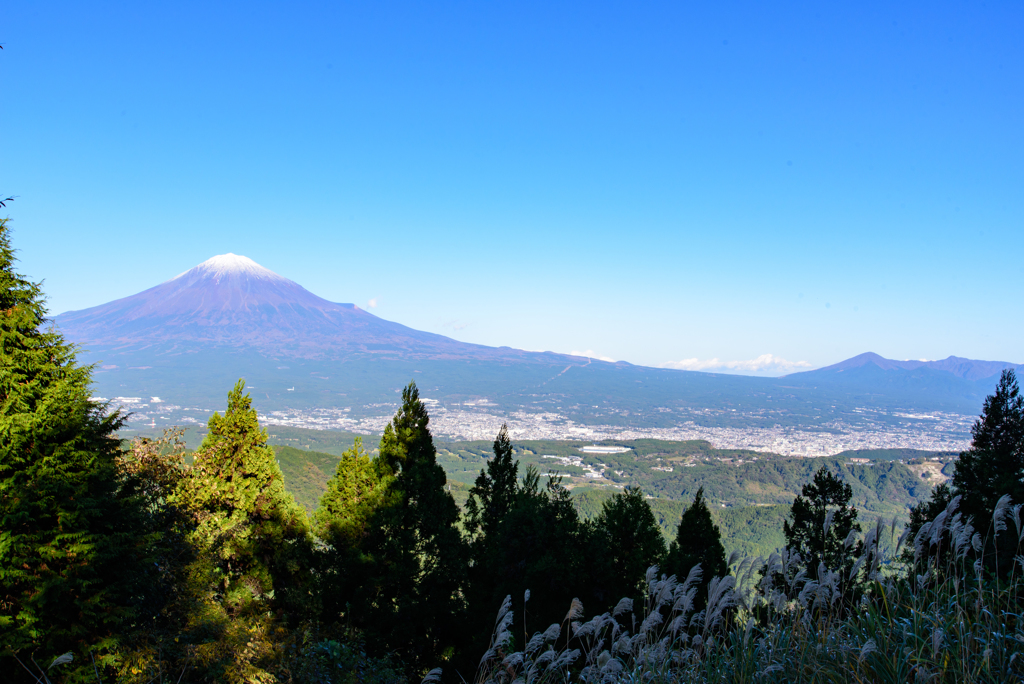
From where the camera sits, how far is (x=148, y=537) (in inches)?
295

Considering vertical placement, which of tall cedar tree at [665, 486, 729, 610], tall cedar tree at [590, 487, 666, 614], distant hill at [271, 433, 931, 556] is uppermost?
tall cedar tree at [590, 487, 666, 614]

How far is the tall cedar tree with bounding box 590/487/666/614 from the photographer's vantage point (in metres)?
12.1

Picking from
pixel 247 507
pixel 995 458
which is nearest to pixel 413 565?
pixel 247 507

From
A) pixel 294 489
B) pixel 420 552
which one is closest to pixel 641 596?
pixel 420 552

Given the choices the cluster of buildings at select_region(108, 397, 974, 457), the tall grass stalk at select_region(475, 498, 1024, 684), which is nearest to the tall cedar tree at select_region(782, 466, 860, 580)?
the tall grass stalk at select_region(475, 498, 1024, 684)

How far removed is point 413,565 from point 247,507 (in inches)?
172

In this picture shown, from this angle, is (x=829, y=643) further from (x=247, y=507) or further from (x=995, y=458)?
(x=995, y=458)

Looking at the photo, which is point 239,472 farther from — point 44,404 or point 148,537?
point 44,404

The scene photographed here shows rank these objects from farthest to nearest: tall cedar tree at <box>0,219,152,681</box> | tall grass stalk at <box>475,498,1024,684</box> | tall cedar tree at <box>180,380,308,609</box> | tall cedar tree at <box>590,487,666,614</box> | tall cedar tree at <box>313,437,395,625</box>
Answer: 1. tall cedar tree at <box>313,437,395,625</box>
2. tall cedar tree at <box>180,380,308,609</box>
3. tall cedar tree at <box>590,487,666,614</box>
4. tall cedar tree at <box>0,219,152,681</box>
5. tall grass stalk at <box>475,498,1024,684</box>

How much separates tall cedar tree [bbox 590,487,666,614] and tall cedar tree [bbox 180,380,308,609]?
23.2 feet

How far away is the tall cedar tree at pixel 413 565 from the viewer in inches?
479

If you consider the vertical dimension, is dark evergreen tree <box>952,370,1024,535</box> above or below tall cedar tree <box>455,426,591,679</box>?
above

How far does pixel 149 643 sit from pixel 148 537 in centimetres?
138

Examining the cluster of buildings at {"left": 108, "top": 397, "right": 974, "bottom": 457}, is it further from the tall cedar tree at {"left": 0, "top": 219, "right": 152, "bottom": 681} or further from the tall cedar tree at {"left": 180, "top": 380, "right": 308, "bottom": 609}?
the tall cedar tree at {"left": 0, "top": 219, "right": 152, "bottom": 681}
